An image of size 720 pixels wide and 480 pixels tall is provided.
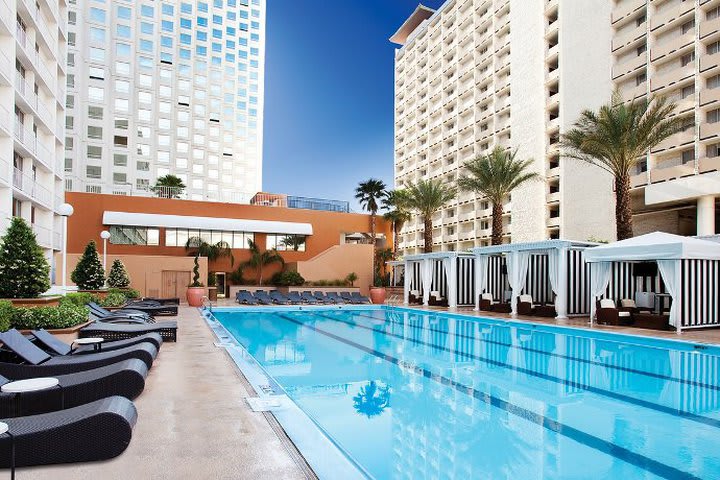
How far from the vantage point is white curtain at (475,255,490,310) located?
71.7ft

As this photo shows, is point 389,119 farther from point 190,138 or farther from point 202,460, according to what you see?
point 202,460

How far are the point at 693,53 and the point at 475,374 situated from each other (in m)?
33.3

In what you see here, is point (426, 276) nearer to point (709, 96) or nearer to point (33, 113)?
point (33, 113)

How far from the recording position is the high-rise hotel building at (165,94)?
54.5 m

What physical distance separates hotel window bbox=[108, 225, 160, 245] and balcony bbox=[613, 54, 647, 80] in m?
34.0

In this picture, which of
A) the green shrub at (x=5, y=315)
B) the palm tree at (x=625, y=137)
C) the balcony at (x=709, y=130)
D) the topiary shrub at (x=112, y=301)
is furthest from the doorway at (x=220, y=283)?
the balcony at (x=709, y=130)

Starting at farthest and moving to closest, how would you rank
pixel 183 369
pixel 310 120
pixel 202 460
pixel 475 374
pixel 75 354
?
1. pixel 310 120
2. pixel 475 374
3. pixel 183 369
4. pixel 75 354
5. pixel 202 460

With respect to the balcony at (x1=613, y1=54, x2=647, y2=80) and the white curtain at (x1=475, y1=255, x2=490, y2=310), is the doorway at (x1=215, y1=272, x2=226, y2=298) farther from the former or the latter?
the balcony at (x1=613, y1=54, x2=647, y2=80)

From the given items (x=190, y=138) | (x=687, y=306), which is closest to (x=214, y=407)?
(x=687, y=306)

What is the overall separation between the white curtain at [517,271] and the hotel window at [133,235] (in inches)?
888

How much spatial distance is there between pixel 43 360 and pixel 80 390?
6.33 ft

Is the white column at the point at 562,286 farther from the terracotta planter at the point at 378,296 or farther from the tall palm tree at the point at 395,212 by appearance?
the tall palm tree at the point at 395,212

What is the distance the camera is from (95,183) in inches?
2143

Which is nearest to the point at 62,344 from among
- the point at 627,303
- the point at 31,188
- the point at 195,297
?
the point at 627,303
